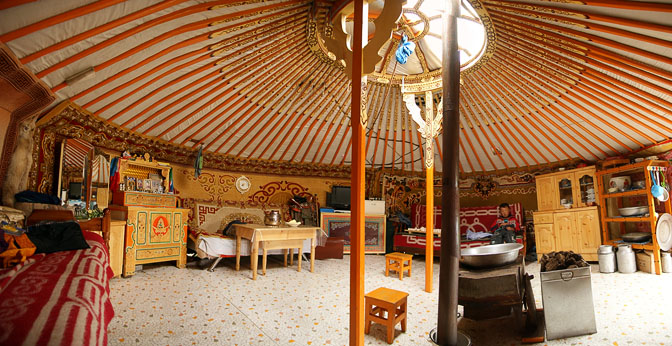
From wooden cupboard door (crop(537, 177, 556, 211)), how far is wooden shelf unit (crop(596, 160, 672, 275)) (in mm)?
671

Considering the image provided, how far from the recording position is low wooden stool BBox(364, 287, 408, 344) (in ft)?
7.67

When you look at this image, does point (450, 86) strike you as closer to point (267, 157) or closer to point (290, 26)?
point (290, 26)

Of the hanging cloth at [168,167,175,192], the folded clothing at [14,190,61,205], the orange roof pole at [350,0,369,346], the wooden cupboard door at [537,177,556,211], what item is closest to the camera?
the orange roof pole at [350,0,369,346]

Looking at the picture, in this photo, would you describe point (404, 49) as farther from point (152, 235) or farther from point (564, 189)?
point (564, 189)

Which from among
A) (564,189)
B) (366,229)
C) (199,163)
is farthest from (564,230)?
(199,163)

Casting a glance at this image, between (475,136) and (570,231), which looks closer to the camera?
(570,231)

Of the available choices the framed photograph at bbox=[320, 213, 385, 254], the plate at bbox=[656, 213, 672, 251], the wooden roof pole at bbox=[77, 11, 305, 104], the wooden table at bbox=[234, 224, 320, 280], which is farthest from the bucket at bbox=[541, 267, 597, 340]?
the framed photograph at bbox=[320, 213, 385, 254]

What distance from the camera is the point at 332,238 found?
617cm

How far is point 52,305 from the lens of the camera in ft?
3.55

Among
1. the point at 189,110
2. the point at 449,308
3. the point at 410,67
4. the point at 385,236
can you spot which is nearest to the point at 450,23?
the point at 410,67

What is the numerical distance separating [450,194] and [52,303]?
2.33 meters

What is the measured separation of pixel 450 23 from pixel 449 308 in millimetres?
2339

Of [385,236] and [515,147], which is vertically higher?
[515,147]

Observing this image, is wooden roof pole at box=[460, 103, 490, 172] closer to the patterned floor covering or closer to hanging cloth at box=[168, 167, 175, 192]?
the patterned floor covering
